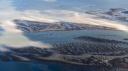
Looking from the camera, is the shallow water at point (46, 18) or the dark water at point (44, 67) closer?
the dark water at point (44, 67)

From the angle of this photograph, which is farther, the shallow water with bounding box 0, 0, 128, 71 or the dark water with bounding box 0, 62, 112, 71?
the shallow water with bounding box 0, 0, 128, 71

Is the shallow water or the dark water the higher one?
the shallow water

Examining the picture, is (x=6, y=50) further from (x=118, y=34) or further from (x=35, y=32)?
(x=118, y=34)

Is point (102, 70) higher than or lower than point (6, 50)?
lower

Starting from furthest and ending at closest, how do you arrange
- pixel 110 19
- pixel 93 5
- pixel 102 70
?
pixel 93 5
pixel 110 19
pixel 102 70

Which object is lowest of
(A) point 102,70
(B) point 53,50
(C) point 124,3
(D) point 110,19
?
(A) point 102,70

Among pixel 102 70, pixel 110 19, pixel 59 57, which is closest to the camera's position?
pixel 102 70

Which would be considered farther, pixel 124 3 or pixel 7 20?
pixel 124 3

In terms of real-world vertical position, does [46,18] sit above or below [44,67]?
above

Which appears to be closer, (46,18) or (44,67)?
(44,67)

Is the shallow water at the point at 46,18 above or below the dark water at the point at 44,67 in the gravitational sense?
above

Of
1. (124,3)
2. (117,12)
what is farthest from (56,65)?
(124,3)
